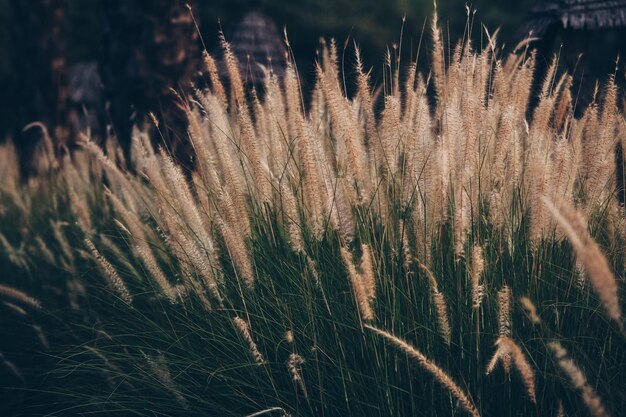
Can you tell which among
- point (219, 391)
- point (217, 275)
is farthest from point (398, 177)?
point (219, 391)

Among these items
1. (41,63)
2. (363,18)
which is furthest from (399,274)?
(363,18)

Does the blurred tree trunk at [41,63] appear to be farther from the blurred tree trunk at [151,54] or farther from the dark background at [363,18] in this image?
the dark background at [363,18]

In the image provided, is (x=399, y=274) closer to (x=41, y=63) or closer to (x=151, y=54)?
(x=151, y=54)

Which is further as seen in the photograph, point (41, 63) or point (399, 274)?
point (41, 63)

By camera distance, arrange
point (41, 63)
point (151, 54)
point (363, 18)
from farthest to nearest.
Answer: point (363, 18)
point (41, 63)
point (151, 54)

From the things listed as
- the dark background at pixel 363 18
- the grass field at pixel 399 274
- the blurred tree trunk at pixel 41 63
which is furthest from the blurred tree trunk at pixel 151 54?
the dark background at pixel 363 18

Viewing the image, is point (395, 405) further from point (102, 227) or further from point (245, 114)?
point (102, 227)

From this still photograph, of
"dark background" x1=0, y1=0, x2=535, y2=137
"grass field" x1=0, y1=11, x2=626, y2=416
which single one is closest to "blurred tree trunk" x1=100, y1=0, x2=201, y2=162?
"grass field" x1=0, y1=11, x2=626, y2=416

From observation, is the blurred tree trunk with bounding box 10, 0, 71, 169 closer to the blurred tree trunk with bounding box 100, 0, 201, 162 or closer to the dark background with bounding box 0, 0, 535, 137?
the blurred tree trunk with bounding box 100, 0, 201, 162

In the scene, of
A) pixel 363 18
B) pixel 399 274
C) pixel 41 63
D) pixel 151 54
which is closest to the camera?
pixel 399 274
